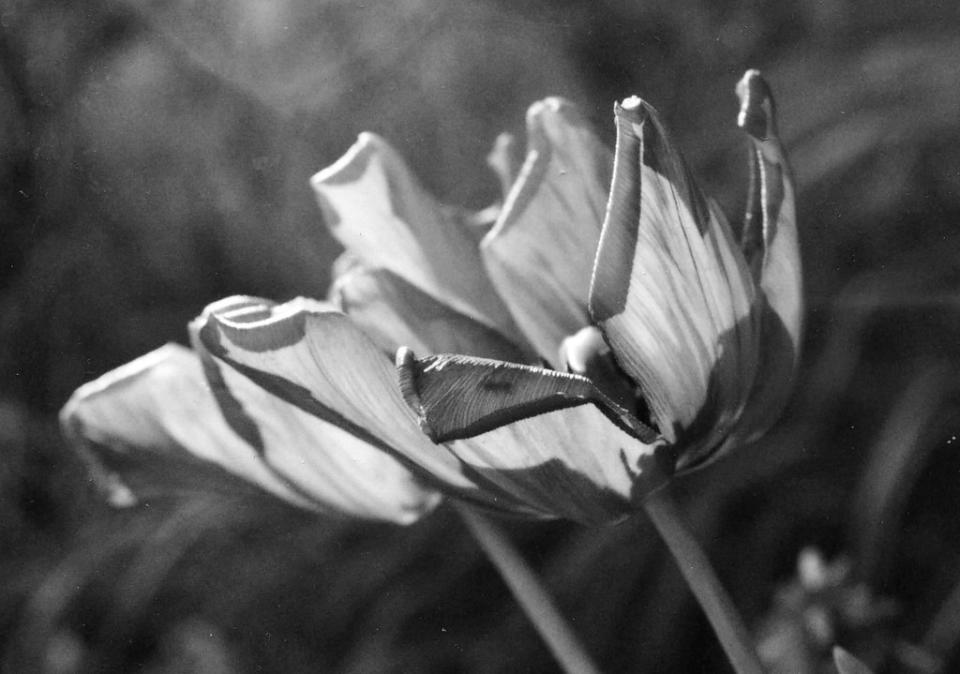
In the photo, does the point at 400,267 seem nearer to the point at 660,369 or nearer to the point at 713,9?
the point at 660,369

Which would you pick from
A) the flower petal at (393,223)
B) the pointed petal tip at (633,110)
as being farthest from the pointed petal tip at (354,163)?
the pointed petal tip at (633,110)

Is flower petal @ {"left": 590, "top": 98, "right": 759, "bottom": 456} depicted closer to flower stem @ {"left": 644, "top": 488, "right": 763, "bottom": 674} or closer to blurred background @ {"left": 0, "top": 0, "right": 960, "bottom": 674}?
flower stem @ {"left": 644, "top": 488, "right": 763, "bottom": 674}

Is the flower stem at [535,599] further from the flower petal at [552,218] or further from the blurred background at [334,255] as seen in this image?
the blurred background at [334,255]

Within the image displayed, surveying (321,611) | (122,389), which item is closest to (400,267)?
(122,389)

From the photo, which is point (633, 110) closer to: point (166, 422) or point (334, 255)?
point (166, 422)

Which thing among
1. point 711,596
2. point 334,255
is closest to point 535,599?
point 711,596
